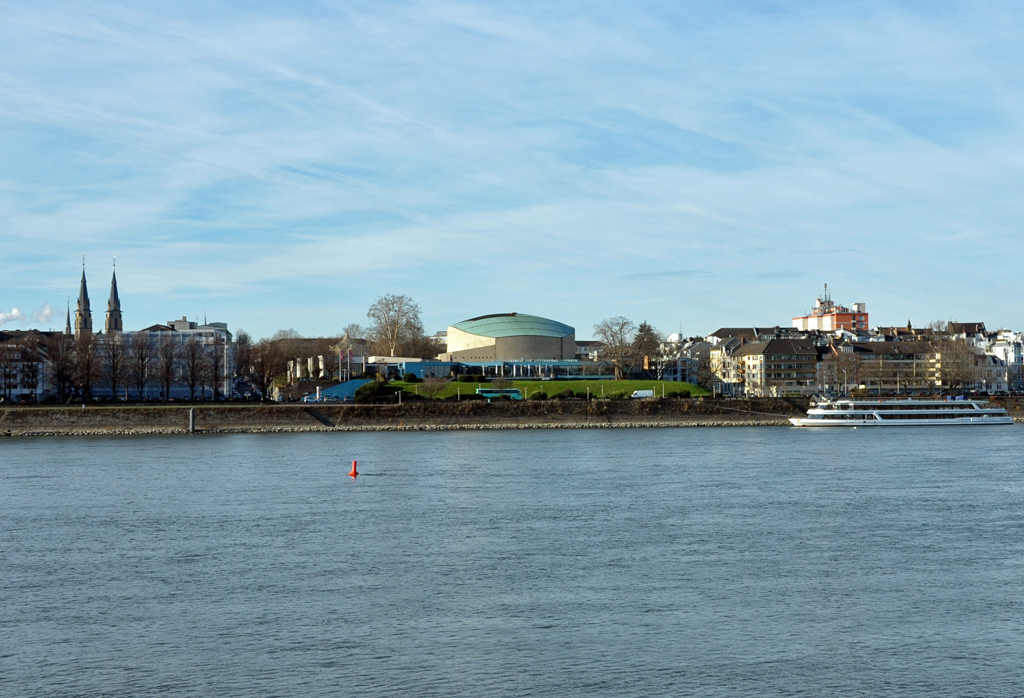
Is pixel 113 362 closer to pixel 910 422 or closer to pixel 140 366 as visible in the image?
pixel 140 366

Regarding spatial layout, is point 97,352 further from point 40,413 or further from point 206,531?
point 206,531

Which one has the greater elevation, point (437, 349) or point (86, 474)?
point (437, 349)

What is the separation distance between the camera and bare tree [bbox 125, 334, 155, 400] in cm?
8581

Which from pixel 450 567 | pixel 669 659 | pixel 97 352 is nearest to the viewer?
pixel 669 659

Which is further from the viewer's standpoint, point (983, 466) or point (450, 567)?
point (983, 466)

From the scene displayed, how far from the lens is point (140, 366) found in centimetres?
8588

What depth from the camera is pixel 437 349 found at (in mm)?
127250

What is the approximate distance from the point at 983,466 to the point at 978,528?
15.3 m

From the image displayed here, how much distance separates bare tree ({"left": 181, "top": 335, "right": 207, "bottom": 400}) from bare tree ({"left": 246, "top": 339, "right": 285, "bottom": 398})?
5.01 metres

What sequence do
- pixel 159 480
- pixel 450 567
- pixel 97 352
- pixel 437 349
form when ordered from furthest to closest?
pixel 437 349 < pixel 97 352 < pixel 159 480 < pixel 450 567

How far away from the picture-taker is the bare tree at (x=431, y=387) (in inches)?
Result: 3234

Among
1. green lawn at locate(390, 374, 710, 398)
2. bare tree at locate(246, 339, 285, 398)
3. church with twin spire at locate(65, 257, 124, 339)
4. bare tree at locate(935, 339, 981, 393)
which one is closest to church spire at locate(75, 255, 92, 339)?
church with twin spire at locate(65, 257, 124, 339)

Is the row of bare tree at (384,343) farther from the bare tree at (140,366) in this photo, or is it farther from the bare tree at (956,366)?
Result: the bare tree at (956,366)

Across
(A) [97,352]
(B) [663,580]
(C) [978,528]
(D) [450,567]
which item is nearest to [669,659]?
(B) [663,580]
